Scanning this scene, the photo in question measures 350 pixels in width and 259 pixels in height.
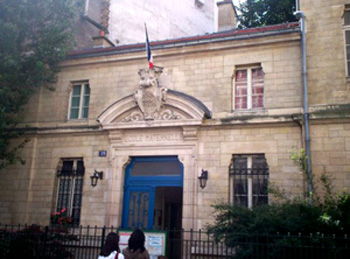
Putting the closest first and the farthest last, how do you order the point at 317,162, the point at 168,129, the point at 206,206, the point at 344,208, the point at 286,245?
the point at 286,245 → the point at 344,208 → the point at 317,162 → the point at 206,206 → the point at 168,129

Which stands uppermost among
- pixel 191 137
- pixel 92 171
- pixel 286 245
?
pixel 191 137

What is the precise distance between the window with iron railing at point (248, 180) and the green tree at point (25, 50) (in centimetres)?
653

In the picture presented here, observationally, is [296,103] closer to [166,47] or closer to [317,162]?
[317,162]

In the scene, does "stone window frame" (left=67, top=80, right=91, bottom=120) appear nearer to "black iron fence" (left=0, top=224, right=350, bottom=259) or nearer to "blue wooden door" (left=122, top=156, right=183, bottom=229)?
"blue wooden door" (left=122, top=156, right=183, bottom=229)

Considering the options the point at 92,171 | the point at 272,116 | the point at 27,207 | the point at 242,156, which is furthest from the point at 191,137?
the point at 27,207

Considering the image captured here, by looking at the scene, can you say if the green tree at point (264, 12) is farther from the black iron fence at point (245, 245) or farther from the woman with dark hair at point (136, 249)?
the woman with dark hair at point (136, 249)

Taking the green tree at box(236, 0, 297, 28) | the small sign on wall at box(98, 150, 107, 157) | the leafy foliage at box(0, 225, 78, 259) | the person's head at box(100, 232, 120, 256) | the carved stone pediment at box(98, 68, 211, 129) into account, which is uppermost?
the green tree at box(236, 0, 297, 28)

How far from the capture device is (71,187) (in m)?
13.5

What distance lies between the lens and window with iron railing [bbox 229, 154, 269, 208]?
1144 centimetres

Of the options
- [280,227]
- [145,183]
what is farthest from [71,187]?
[280,227]

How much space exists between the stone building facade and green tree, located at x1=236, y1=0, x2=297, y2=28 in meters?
8.13

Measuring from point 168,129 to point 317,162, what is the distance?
14.1 feet

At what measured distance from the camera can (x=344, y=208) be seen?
870 centimetres

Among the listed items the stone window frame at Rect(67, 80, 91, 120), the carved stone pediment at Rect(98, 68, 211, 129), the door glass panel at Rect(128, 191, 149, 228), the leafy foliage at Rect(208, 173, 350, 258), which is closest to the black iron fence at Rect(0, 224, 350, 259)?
the leafy foliage at Rect(208, 173, 350, 258)
